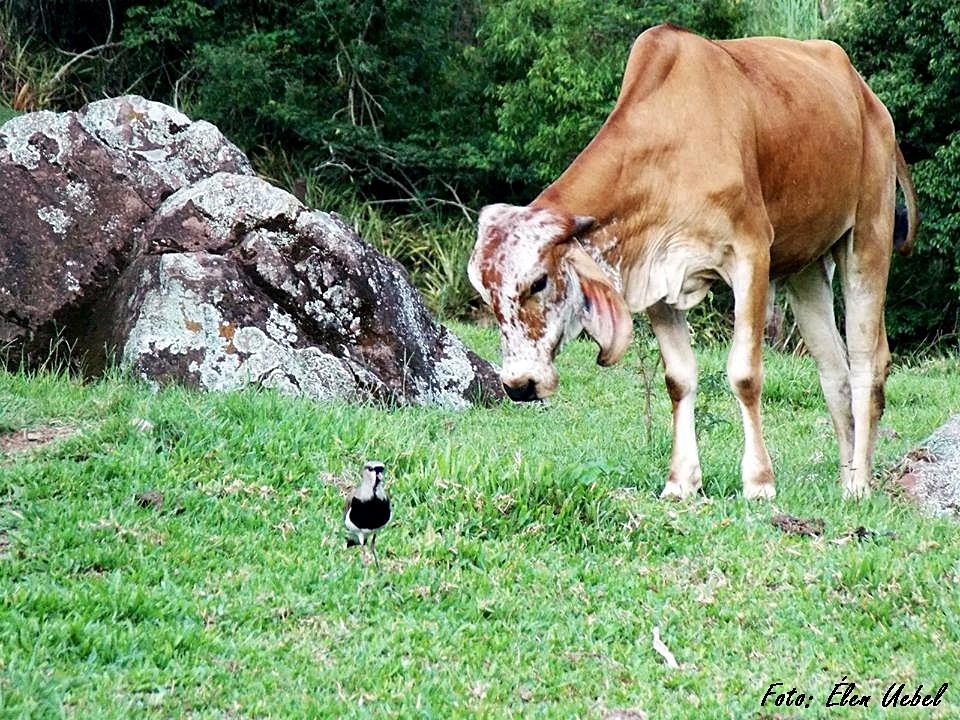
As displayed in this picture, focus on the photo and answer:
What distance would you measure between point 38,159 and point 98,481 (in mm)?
3831

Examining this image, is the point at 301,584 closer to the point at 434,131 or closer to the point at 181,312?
the point at 181,312

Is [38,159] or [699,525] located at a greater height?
[38,159]

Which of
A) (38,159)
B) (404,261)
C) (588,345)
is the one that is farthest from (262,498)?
(404,261)

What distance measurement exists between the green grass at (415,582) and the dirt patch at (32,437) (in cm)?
16

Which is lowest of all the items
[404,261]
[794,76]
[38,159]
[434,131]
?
[404,261]

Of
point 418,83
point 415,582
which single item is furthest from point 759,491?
point 418,83

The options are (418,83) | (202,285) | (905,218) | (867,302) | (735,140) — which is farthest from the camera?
(418,83)

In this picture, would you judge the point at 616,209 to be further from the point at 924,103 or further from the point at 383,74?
the point at 383,74

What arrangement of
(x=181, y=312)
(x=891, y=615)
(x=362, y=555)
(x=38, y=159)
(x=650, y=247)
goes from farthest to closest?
1. (x=38, y=159)
2. (x=181, y=312)
3. (x=650, y=247)
4. (x=362, y=555)
5. (x=891, y=615)

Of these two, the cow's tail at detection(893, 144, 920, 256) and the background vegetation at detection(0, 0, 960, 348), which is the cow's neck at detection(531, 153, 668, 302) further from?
the background vegetation at detection(0, 0, 960, 348)

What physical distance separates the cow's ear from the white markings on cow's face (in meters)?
0.04

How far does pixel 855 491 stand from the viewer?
6.54 metres

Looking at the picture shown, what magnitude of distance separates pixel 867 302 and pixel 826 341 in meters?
0.35

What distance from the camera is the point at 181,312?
7.73 m
